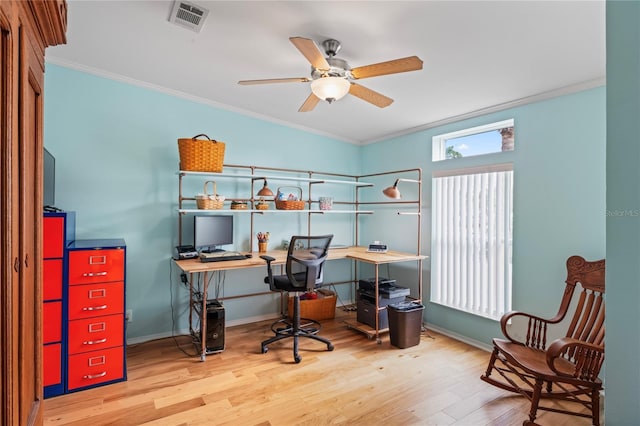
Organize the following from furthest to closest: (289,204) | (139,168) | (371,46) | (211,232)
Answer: (289,204), (211,232), (139,168), (371,46)

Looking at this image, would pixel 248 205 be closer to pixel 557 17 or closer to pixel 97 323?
pixel 97 323

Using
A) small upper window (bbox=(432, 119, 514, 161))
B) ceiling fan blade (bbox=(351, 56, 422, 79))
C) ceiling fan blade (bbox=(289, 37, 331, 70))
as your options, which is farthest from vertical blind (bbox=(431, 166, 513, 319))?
ceiling fan blade (bbox=(289, 37, 331, 70))

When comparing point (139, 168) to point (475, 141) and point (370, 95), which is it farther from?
point (475, 141)

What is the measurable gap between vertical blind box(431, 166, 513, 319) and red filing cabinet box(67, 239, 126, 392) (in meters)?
2.99

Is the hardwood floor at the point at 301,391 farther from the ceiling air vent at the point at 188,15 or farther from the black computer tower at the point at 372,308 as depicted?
the ceiling air vent at the point at 188,15

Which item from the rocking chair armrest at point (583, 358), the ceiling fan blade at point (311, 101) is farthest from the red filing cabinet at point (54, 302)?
the rocking chair armrest at point (583, 358)

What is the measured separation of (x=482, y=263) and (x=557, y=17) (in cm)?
206

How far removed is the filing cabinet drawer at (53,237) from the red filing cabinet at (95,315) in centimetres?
7

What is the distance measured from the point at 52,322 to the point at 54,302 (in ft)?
0.45

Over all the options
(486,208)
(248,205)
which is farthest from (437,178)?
(248,205)

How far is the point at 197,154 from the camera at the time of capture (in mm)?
3035

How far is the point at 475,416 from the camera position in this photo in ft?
6.84

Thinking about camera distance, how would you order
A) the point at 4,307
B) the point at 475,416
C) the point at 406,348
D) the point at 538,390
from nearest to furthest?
the point at 4,307 → the point at 538,390 → the point at 475,416 → the point at 406,348

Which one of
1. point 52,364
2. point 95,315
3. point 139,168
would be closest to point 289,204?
point 139,168
